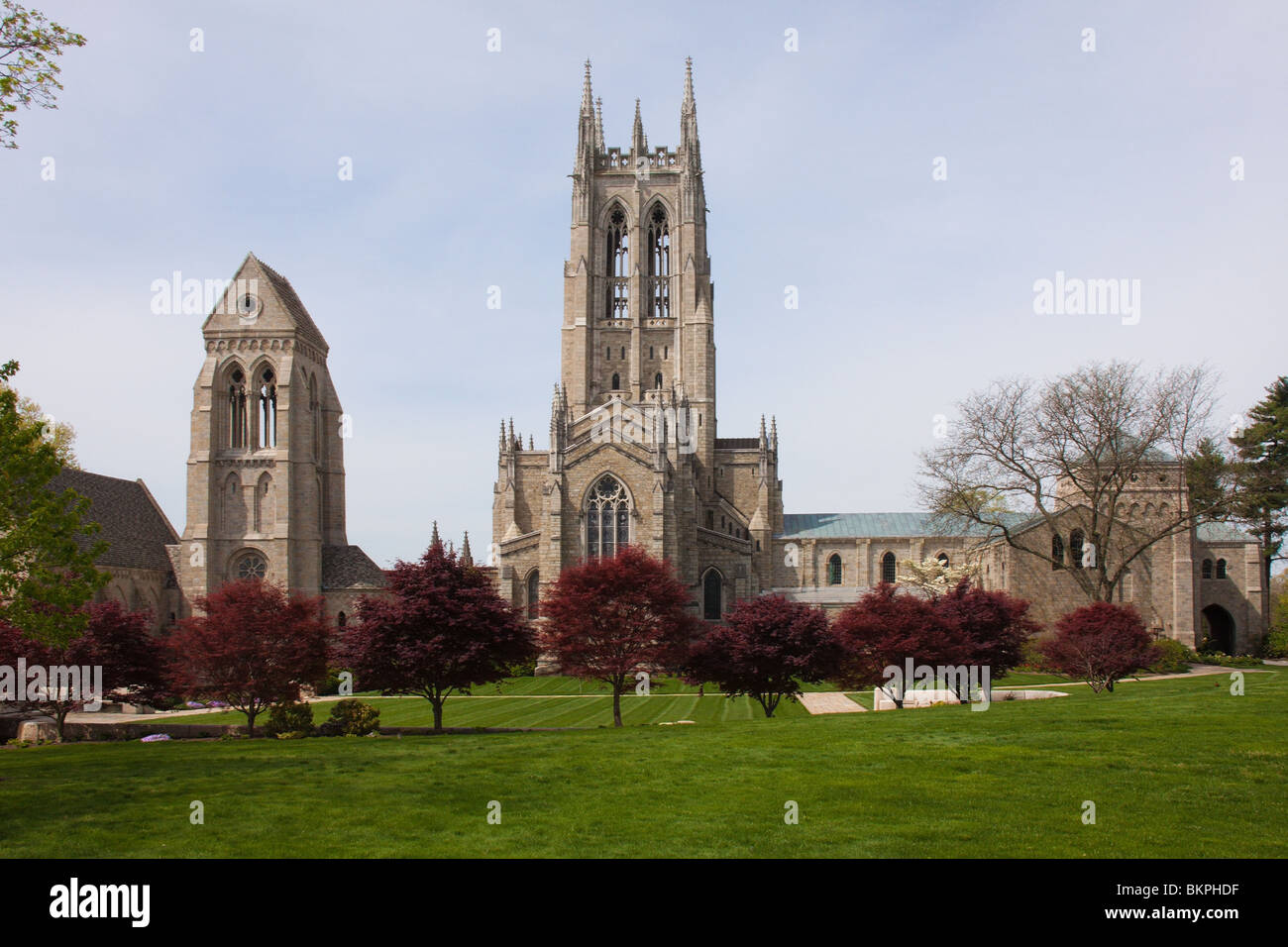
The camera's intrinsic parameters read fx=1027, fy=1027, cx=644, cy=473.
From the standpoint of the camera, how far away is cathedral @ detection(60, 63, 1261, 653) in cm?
5266

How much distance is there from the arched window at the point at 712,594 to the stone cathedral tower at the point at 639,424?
3.3 inches

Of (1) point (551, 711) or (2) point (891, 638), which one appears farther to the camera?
(1) point (551, 711)

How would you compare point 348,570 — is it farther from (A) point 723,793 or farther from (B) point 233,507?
(A) point 723,793

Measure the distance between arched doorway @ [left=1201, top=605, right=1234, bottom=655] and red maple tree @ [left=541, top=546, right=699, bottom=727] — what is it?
1491 inches

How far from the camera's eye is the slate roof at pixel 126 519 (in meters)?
49.4

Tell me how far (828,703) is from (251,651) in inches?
775

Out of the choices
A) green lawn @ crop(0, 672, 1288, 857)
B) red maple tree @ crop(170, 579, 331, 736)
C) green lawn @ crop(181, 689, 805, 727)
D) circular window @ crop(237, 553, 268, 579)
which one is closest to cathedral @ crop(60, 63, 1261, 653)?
circular window @ crop(237, 553, 268, 579)

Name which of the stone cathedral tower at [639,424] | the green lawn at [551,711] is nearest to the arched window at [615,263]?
the stone cathedral tower at [639,424]

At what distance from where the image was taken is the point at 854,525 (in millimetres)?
70375

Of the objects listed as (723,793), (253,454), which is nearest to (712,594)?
(253,454)

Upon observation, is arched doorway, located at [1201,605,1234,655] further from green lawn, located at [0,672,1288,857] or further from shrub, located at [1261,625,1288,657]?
green lawn, located at [0,672,1288,857]

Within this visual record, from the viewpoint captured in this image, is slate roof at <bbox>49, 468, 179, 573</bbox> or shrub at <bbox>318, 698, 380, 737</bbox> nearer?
shrub at <bbox>318, 698, 380, 737</bbox>
